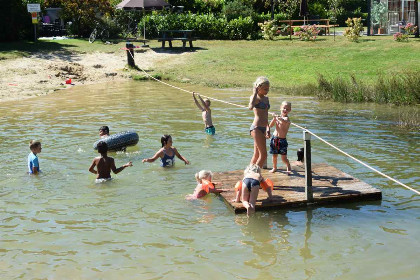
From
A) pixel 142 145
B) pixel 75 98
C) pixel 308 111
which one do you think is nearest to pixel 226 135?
pixel 142 145

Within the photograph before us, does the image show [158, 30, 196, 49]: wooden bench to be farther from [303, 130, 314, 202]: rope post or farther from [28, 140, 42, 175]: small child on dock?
[303, 130, 314, 202]: rope post

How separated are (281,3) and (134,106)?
100 ft

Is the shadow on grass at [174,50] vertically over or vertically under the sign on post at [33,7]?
under

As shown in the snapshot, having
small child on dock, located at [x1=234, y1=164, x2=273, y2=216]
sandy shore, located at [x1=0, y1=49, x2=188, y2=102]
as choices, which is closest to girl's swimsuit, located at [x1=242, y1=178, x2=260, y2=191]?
small child on dock, located at [x1=234, y1=164, x2=273, y2=216]

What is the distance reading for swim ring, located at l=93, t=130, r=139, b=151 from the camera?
572 inches

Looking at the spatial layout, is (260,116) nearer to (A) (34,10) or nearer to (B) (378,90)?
(B) (378,90)

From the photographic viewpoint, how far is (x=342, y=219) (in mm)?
10000

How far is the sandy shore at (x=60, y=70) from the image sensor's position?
26578 mm

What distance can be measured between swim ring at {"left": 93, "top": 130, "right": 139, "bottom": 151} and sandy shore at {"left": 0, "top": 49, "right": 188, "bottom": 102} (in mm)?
11410

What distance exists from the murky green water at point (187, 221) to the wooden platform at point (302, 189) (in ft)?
0.61

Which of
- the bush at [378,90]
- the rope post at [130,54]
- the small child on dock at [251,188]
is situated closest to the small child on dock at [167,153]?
the small child on dock at [251,188]

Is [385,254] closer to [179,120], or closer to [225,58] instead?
[179,120]

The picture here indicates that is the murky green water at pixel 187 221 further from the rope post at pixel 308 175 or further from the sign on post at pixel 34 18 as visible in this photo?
the sign on post at pixel 34 18

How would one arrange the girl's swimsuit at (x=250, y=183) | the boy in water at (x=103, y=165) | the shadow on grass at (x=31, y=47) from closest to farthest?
1. the girl's swimsuit at (x=250, y=183)
2. the boy in water at (x=103, y=165)
3. the shadow on grass at (x=31, y=47)
